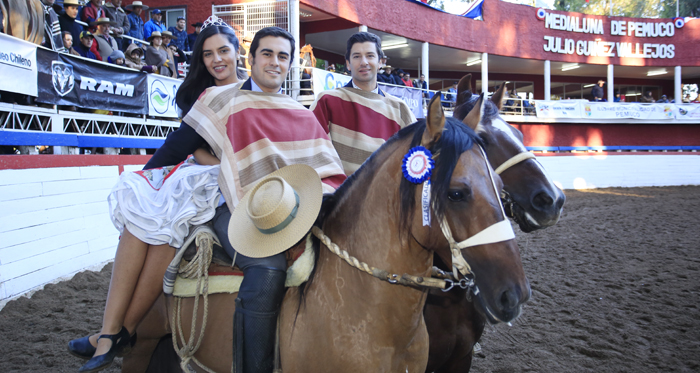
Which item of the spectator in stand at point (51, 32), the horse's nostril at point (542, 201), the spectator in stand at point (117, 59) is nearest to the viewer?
the horse's nostril at point (542, 201)

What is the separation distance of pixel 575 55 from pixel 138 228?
26.6 meters

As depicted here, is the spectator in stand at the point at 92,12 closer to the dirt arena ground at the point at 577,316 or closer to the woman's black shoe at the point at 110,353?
the dirt arena ground at the point at 577,316

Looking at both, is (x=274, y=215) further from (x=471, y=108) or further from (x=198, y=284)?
(x=471, y=108)

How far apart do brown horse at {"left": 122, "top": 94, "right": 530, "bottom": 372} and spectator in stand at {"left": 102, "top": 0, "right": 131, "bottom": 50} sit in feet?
28.0

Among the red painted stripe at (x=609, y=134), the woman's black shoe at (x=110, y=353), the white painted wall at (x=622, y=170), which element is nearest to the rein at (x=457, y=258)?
the woman's black shoe at (x=110, y=353)

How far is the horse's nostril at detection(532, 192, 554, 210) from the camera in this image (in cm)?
265

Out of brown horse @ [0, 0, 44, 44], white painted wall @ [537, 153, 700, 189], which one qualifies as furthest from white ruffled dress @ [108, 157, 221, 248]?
white painted wall @ [537, 153, 700, 189]

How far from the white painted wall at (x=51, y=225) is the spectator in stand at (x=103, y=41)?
7.42 ft

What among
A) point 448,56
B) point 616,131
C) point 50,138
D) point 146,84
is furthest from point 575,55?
point 50,138

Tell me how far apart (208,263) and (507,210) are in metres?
1.85

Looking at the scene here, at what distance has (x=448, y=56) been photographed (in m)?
22.4

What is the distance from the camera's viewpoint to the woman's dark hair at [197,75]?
2820 millimetres

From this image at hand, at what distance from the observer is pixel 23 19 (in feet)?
18.9

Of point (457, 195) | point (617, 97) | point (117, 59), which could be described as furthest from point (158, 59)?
point (617, 97)
